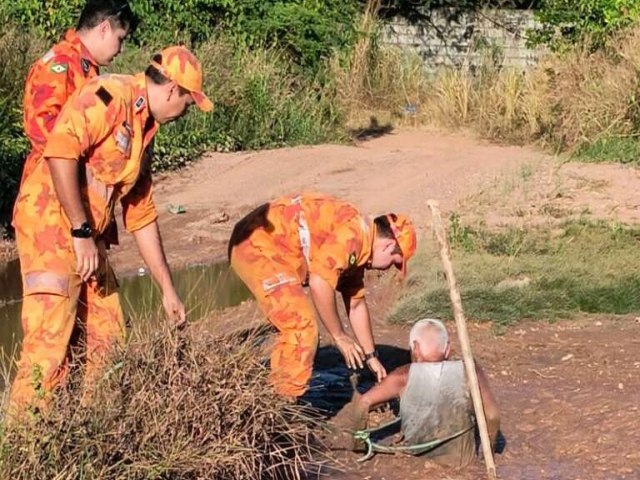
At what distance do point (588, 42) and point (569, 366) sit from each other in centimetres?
1058

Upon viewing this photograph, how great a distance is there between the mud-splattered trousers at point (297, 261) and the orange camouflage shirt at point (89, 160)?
1044 mm

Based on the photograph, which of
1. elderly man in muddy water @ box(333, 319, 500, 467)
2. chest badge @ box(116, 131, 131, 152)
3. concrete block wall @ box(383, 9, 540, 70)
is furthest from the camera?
concrete block wall @ box(383, 9, 540, 70)

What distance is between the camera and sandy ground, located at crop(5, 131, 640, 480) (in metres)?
6.61

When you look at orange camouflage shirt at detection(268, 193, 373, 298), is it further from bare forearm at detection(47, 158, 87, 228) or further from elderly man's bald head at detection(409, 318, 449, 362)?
bare forearm at detection(47, 158, 87, 228)

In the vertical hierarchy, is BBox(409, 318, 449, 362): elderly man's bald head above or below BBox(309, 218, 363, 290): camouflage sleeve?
below

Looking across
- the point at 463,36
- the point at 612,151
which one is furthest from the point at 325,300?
the point at 463,36

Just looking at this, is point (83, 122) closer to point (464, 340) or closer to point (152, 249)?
point (152, 249)

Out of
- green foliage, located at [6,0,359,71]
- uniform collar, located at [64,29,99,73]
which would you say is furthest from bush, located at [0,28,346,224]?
uniform collar, located at [64,29,99,73]

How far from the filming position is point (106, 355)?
5309 millimetres

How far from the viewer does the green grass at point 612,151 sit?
572 inches

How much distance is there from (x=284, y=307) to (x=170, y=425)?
121 centimetres

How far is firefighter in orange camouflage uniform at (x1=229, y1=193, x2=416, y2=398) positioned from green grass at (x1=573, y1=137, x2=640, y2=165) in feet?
28.5

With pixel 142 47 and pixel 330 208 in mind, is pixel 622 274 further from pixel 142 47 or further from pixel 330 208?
pixel 142 47

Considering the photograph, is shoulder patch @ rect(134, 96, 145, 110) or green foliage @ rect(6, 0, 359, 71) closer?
shoulder patch @ rect(134, 96, 145, 110)
